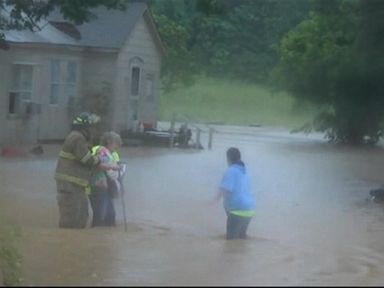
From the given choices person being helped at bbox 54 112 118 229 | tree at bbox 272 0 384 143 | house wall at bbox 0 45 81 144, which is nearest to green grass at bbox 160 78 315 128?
tree at bbox 272 0 384 143

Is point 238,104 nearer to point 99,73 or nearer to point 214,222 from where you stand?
point 214,222

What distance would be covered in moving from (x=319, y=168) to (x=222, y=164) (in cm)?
235

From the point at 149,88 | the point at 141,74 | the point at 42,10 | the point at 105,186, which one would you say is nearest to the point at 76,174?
the point at 105,186

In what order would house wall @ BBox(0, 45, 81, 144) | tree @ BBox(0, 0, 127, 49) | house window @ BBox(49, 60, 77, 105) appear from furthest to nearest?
1. house window @ BBox(49, 60, 77, 105)
2. house wall @ BBox(0, 45, 81, 144)
3. tree @ BBox(0, 0, 127, 49)

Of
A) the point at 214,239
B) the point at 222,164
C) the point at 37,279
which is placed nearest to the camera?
the point at 37,279

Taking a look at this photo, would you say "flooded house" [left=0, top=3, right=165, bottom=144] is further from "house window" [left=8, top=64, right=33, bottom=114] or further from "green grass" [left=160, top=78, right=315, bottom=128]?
"green grass" [left=160, top=78, right=315, bottom=128]

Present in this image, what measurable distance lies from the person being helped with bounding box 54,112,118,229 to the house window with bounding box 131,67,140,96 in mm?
21730

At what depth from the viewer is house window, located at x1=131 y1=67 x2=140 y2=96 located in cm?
3666

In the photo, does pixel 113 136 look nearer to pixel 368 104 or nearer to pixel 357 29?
pixel 357 29

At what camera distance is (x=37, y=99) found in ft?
111

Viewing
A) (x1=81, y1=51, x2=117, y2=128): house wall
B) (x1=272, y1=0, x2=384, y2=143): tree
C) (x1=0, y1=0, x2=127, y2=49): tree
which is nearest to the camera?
(x1=272, y1=0, x2=384, y2=143): tree

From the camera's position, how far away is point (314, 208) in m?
21.9

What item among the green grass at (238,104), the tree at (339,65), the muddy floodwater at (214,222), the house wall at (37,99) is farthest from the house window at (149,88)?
the green grass at (238,104)

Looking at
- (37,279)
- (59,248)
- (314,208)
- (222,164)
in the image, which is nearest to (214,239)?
(59,248)
